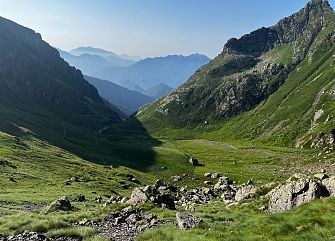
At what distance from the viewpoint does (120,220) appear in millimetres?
31094

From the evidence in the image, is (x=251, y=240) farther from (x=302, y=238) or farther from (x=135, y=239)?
(x=135, y=239)

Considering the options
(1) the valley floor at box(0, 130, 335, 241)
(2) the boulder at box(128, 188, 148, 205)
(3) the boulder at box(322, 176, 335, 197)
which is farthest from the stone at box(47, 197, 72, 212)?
(3) the boulder at box(322, 176, 335, 197)

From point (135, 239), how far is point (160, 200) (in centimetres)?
2024

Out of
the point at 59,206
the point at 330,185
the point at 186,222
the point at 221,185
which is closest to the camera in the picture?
the point at 186,222

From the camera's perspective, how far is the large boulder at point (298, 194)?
35156 mm

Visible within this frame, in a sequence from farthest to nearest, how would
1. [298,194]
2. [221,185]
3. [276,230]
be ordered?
1. [221,185]
2. [298,194]
3. [276,230]

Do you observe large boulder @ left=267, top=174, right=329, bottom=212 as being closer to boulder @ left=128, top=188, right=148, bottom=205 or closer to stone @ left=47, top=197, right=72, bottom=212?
boulder @ left=128, top=188, right=148, bottom=205

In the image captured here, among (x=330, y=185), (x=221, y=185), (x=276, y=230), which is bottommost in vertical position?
(x=221, y=185)

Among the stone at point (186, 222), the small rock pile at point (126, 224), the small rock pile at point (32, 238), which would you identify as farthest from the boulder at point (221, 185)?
the small rock pile at point (32, 238)

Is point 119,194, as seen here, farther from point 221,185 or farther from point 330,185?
point 330,185

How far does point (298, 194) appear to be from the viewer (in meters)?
36.2

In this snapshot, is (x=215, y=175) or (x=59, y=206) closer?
(x=59, y=206)

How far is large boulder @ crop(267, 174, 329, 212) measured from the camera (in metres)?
35.2

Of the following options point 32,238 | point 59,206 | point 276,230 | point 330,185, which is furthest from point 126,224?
point 330,185
